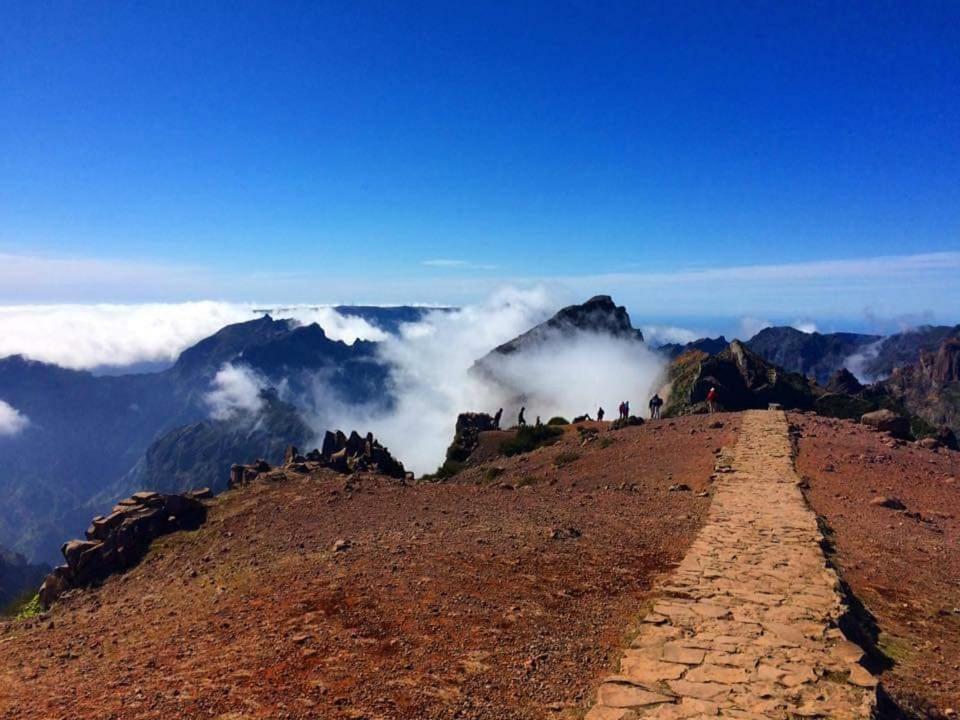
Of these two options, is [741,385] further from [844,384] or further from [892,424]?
[892,424]

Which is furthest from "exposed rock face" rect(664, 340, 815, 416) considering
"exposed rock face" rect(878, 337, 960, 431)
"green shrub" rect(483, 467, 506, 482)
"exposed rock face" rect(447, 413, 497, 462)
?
"exposed rock face" rect(878, 337, 960, 431)

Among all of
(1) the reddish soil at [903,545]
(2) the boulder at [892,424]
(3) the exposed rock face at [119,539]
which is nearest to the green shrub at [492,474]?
(1) the reddish soil at [903,545]

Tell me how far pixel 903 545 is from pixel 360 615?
1446cm

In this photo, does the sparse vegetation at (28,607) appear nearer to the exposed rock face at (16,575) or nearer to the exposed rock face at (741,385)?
the exposed rock face at (741,385)

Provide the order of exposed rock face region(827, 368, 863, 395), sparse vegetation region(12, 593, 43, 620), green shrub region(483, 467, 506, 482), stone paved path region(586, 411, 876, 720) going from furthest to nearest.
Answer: exposed rock face region(827, 368, 863, 395) < green shrub region(483, 467, 506, 482) < sparse vegetation region(12, 593, 43, 620) < stone paved path region(586, 411, 876, 720)

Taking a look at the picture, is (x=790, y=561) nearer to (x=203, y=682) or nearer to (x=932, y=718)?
(x=932, y=718)

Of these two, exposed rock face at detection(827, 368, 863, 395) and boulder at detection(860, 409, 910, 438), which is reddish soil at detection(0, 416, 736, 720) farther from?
exposed rock face at detection(827, 368, 863, 395)

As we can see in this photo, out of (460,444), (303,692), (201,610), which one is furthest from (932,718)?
(460,444)

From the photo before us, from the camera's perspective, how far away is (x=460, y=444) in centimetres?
5662

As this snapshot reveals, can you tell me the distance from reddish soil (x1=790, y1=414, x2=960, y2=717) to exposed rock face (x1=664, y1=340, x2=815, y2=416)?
158 ft

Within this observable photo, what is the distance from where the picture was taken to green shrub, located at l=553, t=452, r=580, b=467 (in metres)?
33.1

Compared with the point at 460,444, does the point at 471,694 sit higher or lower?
higher

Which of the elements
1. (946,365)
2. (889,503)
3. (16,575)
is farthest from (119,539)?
(946,365)

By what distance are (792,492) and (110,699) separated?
19.7 metres
